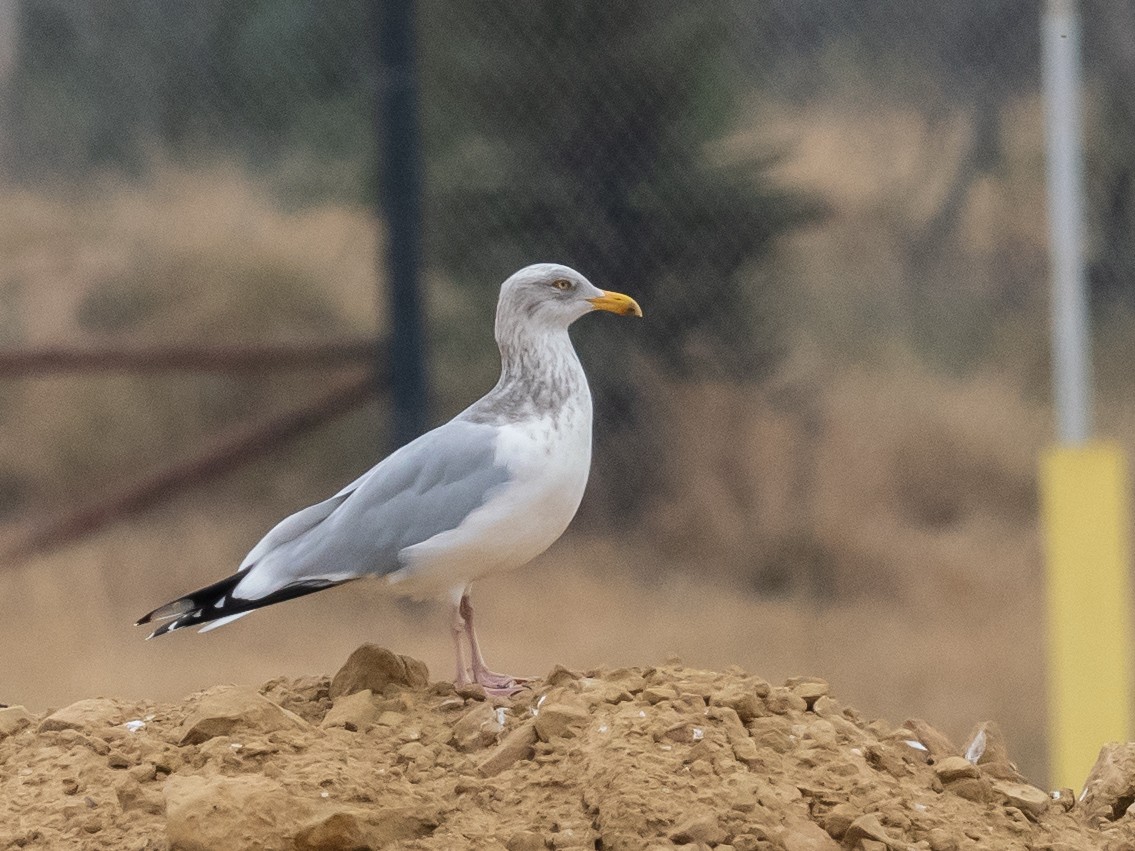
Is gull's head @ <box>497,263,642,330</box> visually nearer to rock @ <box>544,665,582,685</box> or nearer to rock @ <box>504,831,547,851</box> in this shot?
rock @ <box>544,665,582,685</box>

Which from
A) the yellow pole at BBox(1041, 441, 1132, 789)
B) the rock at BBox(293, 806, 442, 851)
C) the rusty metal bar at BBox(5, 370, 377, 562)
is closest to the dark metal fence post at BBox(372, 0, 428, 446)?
the rusty metal bar at BBox(5, 370, 377, 562)

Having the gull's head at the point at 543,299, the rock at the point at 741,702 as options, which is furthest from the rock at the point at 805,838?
the gull's head at the point at 543,299

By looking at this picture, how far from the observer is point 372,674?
2.66m

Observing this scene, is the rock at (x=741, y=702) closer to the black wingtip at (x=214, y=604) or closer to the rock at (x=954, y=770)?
the rock at (x=954, y=770)

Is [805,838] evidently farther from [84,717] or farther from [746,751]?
[84,717]

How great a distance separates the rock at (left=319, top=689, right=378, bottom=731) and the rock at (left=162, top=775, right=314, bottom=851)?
35cm

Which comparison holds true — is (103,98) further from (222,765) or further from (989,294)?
(222,765)

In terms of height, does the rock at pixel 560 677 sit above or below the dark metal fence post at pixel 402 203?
below

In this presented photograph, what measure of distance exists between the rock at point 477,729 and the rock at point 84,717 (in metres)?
0.49

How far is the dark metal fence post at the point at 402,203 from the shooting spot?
484 cm

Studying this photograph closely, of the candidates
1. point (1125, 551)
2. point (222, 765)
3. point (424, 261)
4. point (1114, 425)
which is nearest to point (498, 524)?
point (222, 765)

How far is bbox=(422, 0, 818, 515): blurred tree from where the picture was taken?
5.13 metres

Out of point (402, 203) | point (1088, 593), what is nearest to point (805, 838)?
point (1088, 593)

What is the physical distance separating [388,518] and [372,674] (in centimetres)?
23
